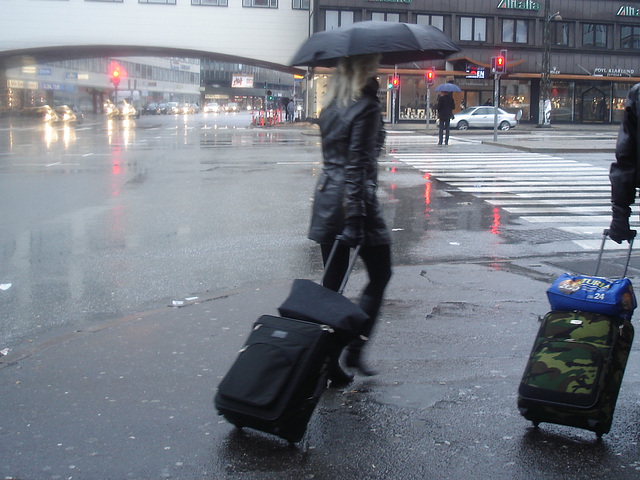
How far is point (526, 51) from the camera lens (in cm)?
5297

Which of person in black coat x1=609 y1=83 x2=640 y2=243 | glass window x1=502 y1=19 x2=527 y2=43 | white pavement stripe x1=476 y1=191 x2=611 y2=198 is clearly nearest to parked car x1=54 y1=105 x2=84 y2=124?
glass window x1=502 y1=19 x2=527 y2=43

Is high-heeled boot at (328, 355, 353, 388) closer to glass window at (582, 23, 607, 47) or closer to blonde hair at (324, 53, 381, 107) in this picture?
blonde hair at (324, 53, 381, 107)

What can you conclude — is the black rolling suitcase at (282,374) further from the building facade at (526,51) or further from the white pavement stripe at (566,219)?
the building facade at (526,51)

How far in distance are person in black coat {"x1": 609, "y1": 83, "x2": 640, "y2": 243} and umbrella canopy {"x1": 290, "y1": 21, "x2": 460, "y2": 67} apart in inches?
46.3

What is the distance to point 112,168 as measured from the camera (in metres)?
17.9

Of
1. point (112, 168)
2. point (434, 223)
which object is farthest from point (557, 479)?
point (112, 168)

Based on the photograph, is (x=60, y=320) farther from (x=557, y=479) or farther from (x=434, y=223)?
(x=434, y=223)

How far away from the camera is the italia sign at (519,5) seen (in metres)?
52.3

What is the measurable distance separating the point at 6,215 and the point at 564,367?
9.64 metres

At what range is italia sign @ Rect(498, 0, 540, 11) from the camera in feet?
172

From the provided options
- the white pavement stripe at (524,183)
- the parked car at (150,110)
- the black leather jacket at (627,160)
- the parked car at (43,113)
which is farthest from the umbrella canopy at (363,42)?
the parked car at (150,110)

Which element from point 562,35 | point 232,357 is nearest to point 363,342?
point 232,357

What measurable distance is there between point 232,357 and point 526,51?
52790 millimetres

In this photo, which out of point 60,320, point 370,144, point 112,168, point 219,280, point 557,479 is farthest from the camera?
point 112,168
